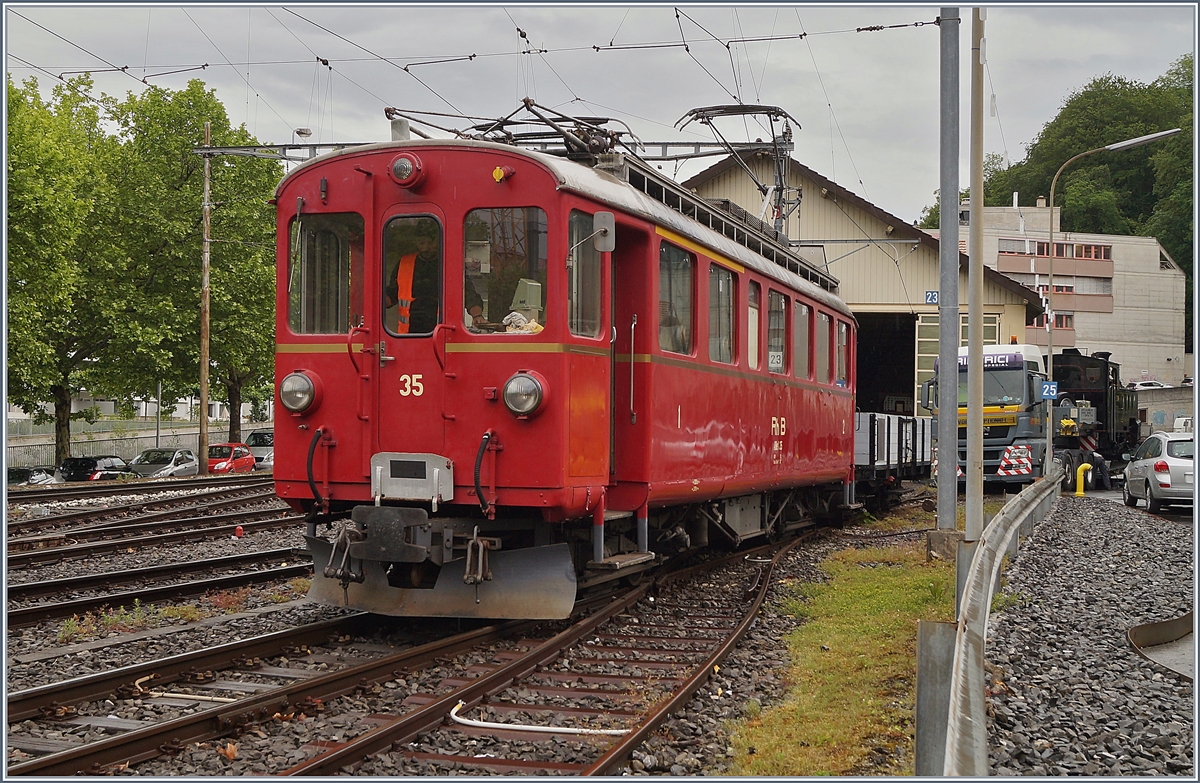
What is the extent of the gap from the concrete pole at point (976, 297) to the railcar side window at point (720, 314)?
7.76 feet

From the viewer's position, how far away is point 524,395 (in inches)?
301

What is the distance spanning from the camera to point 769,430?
40.2ft

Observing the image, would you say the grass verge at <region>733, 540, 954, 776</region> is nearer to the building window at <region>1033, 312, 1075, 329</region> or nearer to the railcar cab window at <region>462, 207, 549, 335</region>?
the railcar cab window at <region>462, 207, 549, 335</region>

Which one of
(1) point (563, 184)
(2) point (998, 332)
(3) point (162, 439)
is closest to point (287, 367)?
(1) point (563, 184)

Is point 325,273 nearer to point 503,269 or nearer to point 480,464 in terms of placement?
point 503,269

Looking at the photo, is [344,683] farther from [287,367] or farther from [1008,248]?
[1008,248]

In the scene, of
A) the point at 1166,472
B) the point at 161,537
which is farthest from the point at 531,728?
the point at 1166,472

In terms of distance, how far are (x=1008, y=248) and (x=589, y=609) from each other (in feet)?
214

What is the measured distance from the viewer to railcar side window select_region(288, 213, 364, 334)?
8258 mm

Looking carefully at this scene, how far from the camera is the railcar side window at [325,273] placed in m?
8.26

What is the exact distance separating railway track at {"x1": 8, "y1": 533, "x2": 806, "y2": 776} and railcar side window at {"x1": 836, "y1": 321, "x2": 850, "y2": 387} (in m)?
7.94

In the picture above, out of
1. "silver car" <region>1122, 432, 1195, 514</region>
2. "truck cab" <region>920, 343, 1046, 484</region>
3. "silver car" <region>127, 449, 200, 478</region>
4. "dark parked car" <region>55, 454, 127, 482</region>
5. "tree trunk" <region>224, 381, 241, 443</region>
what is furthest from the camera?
"tree trunk" <region>224, 381, 241, 443</region>

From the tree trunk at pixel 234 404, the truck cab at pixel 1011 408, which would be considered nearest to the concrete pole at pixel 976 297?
the truck cab at pixel 1011 408

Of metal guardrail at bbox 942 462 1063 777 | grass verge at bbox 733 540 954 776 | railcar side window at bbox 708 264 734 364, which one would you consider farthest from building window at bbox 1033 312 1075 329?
metal guardrail at bbox 942 462 1063 777
